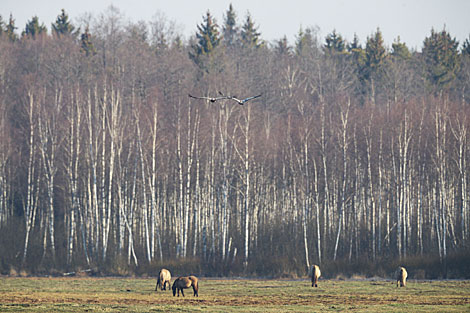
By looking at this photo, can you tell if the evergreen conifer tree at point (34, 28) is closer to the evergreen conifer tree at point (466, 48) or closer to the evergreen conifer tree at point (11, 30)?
the evergreen conifer tree at point (11, 30)

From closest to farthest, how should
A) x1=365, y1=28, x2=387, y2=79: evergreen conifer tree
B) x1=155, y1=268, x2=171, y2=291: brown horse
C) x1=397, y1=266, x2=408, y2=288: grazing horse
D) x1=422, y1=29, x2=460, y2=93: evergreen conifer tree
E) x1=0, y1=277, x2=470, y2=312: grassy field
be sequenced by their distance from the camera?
1. x1=0, y1=277, x2=470, y2=312: grassy field
2. x1=155, y1=268, x2=171, y2=291: brown horse
3. x1=397, y1=266, x2=408, y2=288: grazing horse
4. x1=422, y1=29, x2=460, y2=93: evergreen conifer tree
5. x1=365, y1=28, x2=387, y2=79: evergreen conifer tree

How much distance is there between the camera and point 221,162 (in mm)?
53156

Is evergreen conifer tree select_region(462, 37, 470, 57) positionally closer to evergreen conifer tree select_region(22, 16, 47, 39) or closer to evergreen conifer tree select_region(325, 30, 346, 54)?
evergreen conifer tree select_region(325, 30, 346, 54)

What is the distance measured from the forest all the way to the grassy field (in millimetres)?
6736

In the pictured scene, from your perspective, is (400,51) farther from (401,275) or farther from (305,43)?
(401,275)

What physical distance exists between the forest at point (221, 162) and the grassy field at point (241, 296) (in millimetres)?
6736

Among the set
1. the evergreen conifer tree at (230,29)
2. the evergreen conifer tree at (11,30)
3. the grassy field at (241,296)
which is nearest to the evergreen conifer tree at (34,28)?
the evergreen conifer tree at (11,30)

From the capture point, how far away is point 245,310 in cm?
2416

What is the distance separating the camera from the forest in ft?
158

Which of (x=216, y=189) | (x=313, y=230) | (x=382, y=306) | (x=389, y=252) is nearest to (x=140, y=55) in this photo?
(x=216, y=189)

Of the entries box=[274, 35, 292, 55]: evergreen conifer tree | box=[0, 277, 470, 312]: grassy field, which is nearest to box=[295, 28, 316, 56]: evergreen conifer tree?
box=[274, 35, 292, 55]: evergreen conifer tree

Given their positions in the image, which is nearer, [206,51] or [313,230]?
[313,230]

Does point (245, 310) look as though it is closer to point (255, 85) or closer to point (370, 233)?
point (370, 233)

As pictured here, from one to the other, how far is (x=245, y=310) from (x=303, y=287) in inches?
482
